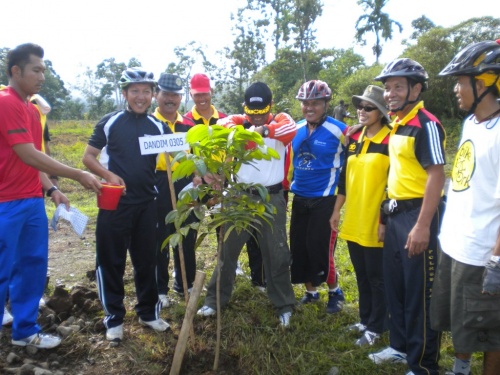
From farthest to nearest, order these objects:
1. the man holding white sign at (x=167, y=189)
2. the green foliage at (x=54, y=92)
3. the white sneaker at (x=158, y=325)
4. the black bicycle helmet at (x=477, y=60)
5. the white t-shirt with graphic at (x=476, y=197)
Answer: the green foliage at (x=54, y=92), the man holding white sign at (x=167, y=189), the white sneaker at (x=158, y=325), the black bicycle helmet at (x=477, y=60), the white t-shirt with graphic at (x=476, y=197)

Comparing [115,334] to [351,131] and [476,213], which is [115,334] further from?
[476,213]

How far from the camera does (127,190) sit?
3.70 m

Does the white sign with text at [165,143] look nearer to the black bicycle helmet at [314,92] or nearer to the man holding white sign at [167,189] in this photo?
the man holding white sign at [167,189]

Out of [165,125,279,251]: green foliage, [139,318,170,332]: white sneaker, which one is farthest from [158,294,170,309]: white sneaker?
[165,125,279,251]: green foliage

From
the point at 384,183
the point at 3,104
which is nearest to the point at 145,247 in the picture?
the point at 3,104

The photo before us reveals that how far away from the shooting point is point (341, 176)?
390 cm

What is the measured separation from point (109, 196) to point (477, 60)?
8.28ft

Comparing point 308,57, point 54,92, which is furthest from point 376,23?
point 54,92

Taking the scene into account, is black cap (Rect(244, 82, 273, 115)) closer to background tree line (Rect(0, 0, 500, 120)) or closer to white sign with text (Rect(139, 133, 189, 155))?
white sign with text (Rect(139, 133, 189, 155))

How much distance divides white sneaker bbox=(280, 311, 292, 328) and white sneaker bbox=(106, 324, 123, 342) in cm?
134

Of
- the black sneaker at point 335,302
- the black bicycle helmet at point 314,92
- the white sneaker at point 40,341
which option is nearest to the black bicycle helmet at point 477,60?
the black bicycle helmet at point 314,92

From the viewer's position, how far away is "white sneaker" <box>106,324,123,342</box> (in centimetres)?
369

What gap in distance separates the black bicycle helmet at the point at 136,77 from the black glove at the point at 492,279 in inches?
110

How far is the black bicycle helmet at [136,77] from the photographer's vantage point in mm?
3736
